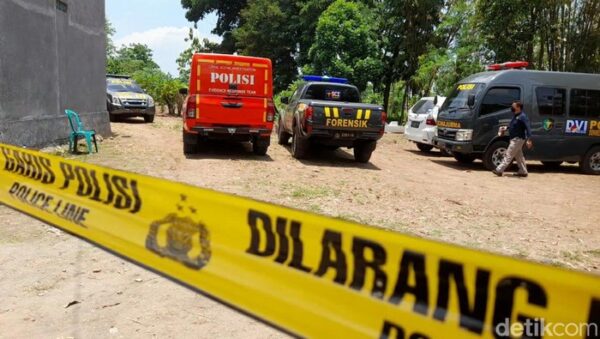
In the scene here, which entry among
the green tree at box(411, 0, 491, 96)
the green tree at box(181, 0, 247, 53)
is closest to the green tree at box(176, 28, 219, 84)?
the green tree at box(181, 0, 247, 53)

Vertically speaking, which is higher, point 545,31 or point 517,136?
point 545,31

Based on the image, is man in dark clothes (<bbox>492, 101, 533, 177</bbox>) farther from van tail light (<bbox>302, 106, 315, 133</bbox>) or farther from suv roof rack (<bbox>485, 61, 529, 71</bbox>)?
van tail light (<bbox>302, 106, 315, 133</bbox>)

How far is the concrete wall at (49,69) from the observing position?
8621 mm

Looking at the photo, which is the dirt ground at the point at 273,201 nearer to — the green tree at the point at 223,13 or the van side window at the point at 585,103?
the van side window at the point at 585,103

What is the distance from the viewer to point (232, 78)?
10.3m

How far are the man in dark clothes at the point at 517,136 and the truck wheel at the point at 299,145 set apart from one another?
444 centimetres

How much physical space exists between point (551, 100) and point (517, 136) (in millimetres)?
2055

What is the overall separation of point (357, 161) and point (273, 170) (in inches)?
114

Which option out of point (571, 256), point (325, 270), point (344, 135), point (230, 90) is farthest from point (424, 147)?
point (325, 270)

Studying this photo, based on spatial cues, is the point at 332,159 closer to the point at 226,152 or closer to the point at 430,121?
the point at 226,152

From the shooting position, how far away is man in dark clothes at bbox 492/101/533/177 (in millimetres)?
9797

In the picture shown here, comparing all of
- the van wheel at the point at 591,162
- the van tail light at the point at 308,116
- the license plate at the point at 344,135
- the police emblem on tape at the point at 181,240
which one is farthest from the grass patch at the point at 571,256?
the van wheel at the point at 591,162

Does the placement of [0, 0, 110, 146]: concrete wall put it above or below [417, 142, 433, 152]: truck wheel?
above

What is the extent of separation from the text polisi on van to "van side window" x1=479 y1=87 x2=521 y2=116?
5.57m
